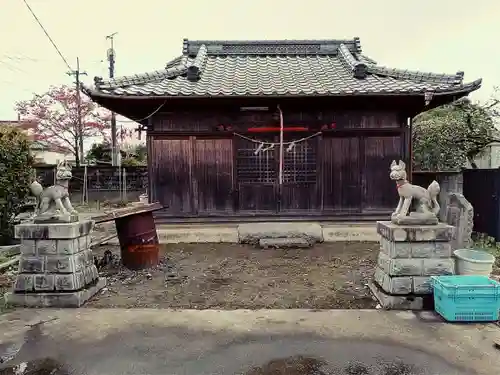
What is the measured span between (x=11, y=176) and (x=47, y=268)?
5.49 m

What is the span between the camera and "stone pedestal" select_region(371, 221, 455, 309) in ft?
17.1

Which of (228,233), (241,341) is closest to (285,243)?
(228,233)

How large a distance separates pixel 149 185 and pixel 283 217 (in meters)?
3.76

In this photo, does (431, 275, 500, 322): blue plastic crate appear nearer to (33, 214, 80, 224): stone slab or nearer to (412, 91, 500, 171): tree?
(33, 214, 80, 224): stone slab

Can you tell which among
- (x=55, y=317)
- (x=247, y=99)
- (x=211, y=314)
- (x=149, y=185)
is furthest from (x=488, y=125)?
(x=55, y=317)

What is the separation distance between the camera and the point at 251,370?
3.65 meters

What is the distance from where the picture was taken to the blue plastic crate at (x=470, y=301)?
4.62 meters

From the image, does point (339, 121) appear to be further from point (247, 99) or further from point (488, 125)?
point (488, 125)

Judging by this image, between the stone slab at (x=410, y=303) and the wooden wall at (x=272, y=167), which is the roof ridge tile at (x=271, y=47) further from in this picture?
the stone slab at (x=410, y=303)

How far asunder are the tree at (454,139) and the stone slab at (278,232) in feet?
23.5

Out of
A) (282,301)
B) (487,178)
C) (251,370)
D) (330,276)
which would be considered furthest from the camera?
(487,178)

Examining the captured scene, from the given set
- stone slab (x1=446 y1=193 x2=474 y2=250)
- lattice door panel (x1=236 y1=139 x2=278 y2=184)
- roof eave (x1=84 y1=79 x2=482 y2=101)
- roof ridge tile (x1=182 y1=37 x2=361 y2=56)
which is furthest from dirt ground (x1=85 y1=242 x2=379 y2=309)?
roof ridge tile (x1=182 y1=37 x2=361 y2=56)

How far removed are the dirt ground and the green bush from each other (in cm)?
265

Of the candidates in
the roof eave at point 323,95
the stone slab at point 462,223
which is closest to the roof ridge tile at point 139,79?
the roof eave at point 323,95
